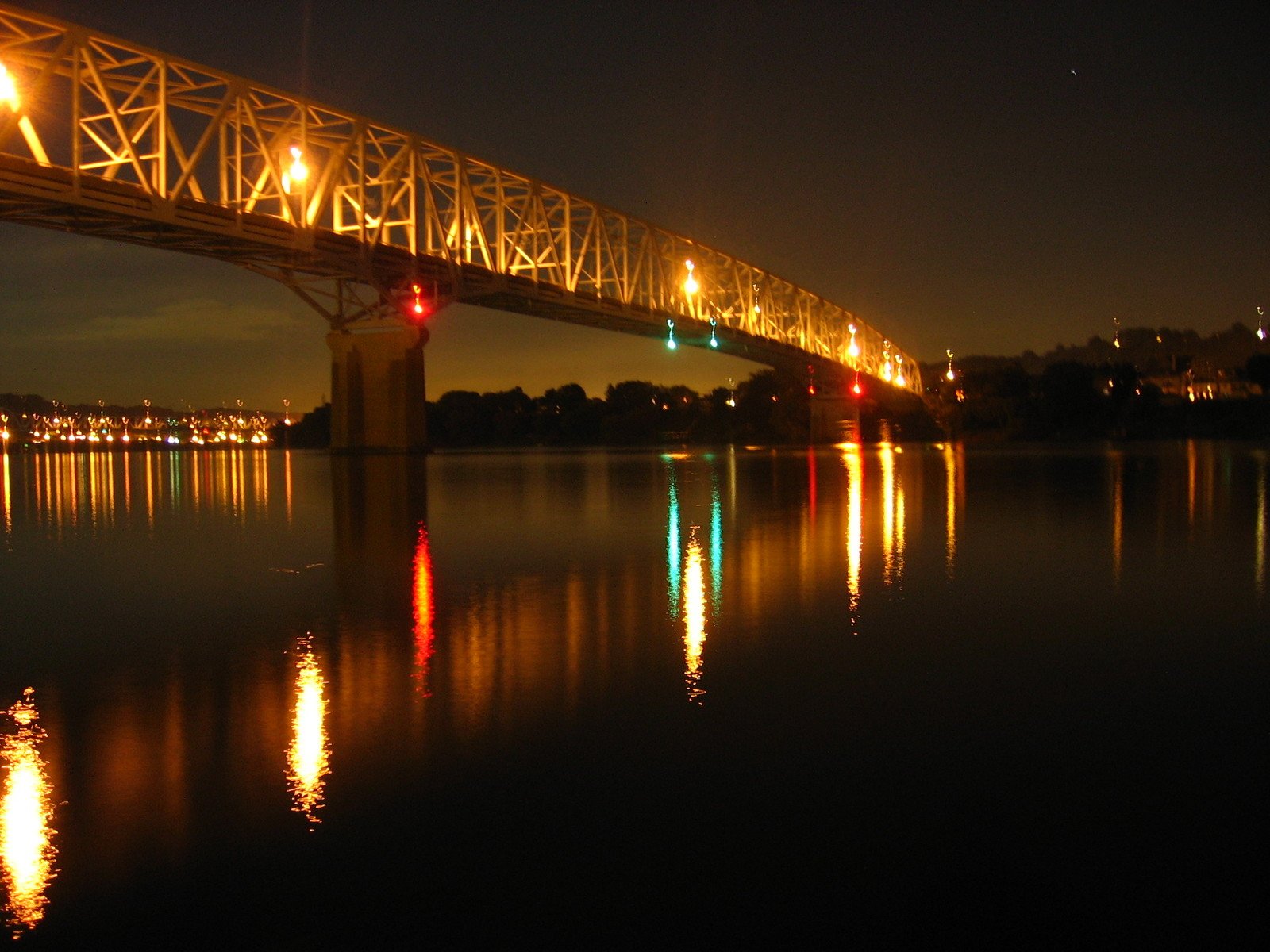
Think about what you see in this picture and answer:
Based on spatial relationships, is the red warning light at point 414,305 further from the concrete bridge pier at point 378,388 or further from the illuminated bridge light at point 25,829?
the illuminated bridge light at point 25,829

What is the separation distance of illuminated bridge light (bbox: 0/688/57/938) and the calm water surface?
0.06ft

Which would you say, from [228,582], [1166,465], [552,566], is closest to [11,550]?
[228,582]

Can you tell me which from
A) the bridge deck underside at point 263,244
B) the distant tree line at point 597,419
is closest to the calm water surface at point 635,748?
the bridge deck underside at point 263,244

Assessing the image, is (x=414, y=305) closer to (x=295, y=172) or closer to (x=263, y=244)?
(x=295, y=172)

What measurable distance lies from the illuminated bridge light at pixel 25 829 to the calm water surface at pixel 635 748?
2 centimetres

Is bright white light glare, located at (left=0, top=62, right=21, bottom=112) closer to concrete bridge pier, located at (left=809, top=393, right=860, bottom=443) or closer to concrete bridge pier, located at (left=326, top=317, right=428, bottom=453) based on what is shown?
concrete bridge pier, located at (left=326, top=317, right=428, bottom=453)

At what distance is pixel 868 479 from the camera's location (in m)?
35.3

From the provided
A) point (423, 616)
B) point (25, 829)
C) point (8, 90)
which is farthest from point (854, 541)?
point (8, 90)

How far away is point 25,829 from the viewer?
16.1 ft

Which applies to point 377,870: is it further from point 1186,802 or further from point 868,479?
point 868,479

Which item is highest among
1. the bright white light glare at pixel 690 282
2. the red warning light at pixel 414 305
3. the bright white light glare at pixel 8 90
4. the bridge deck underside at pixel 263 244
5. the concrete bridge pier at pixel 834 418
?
the bright white light glare at pixel 690 282

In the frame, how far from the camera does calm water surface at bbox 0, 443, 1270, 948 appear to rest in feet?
13.8

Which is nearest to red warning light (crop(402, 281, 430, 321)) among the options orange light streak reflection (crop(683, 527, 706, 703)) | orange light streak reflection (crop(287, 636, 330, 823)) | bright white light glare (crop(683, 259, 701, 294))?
bright white light glare (crop(683, 259, 701, 294))

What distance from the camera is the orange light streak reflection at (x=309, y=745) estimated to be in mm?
5242
